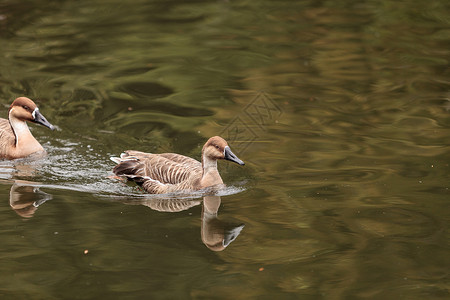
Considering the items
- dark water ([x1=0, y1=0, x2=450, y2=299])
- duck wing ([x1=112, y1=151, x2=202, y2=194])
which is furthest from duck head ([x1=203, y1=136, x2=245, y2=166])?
dark water ([x1=0, y1=0, x2=450, y2=299])

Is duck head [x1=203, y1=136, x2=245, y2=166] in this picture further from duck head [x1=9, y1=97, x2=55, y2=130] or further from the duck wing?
duck head [x1=9, y1=97, x2=55, y2=130]

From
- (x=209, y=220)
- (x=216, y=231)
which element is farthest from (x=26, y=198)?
(x=216, y=231)

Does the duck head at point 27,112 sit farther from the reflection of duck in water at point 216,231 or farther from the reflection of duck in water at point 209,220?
the reflection of duck in water at point 216,231

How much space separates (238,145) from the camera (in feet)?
42.7

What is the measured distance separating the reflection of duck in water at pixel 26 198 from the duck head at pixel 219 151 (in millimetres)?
2403

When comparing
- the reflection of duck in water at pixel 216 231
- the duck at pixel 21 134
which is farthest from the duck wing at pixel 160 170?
the duck at pixel 21 134

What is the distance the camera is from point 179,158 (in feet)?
38.5

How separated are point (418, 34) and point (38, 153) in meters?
10.3

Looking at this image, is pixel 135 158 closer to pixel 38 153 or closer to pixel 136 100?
pixel 38 153

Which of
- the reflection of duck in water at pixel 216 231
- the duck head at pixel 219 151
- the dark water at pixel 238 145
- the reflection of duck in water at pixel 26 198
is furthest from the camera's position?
the duck head at pixel 219 151

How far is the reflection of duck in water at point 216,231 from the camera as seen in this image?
916 cm

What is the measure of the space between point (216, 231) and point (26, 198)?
3.00m

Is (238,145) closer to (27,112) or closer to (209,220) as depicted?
(209,220)

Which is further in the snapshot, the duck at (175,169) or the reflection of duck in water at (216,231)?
the duck at (175,169)
